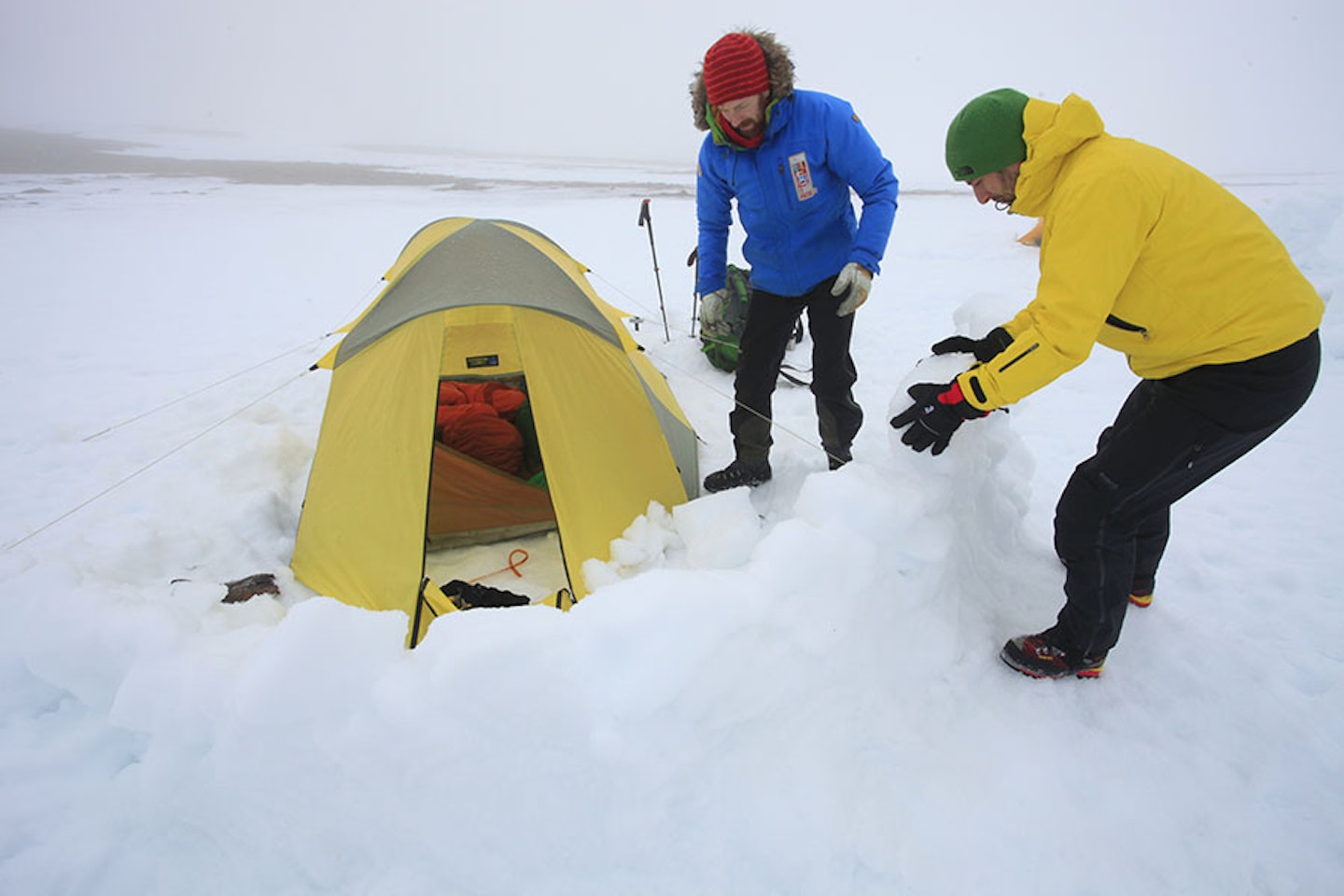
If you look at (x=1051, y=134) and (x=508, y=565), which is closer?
(x=1051, y=134)

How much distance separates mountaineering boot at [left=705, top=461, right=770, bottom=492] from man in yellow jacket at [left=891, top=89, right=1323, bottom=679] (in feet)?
4.67

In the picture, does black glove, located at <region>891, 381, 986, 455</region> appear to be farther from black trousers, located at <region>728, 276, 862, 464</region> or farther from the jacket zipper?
black trousers, located at <region>728, 276, 862, 464</region>

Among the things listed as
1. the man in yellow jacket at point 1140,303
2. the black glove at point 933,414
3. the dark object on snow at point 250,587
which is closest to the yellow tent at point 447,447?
the dark object on snow at point 250,587

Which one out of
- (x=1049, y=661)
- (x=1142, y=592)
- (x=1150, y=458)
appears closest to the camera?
(x=1150, y=458)

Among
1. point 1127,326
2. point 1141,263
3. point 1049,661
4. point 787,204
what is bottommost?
point 1049,661

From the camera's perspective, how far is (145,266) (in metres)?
8.24

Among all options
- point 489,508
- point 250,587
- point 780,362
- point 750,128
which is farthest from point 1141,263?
point 250,587

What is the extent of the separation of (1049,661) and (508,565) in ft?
7.11

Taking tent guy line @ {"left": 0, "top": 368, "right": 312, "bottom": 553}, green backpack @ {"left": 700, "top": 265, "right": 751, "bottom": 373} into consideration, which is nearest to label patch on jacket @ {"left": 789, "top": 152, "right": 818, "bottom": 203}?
green backpack @ {"left": 700, "top": 265, "right": 751, "bottom": 373}

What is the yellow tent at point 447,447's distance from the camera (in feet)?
8.02

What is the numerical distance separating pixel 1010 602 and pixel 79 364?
263 inches

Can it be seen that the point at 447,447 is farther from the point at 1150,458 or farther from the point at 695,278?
the point at 1150,458

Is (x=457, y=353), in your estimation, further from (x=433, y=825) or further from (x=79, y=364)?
(x=79, y=364)

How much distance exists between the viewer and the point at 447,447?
9.90 feet
